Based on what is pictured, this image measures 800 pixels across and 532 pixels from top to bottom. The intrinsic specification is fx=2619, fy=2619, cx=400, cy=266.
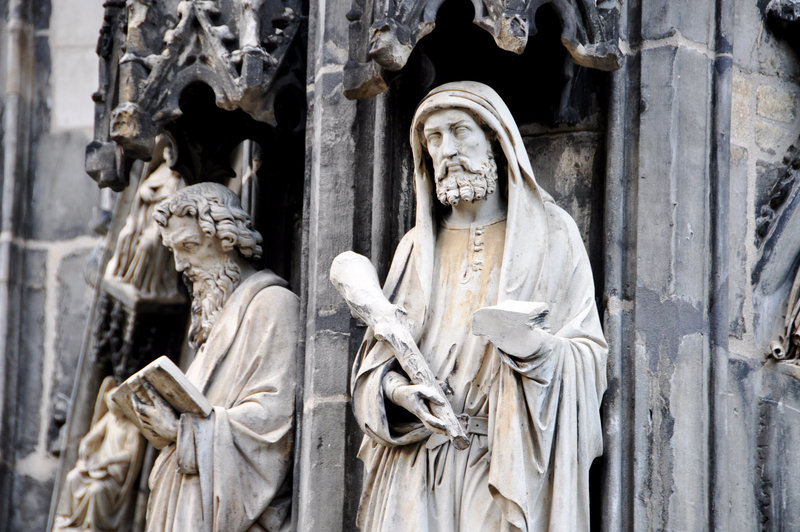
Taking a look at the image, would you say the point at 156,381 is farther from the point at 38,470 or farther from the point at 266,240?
the point at 38,470

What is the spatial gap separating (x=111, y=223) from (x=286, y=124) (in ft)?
5.38

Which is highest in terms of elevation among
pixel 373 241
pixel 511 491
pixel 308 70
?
pixel 308 70

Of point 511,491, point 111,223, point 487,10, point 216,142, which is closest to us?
point 511,491

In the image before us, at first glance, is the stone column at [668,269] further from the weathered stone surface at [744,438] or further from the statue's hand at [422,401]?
the statue's hand at [422,401]

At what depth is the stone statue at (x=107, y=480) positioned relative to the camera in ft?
33.1

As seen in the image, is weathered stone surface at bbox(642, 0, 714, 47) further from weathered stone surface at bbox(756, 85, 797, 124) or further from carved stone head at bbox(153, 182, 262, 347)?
carved stone head at bbox(153, 182, 262, 347)

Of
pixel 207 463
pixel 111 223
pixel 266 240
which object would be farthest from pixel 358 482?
pixel 111 223

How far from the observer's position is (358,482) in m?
9.05

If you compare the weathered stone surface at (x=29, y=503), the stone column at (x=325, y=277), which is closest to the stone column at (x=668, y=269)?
the stone column at (x=325, y=277)

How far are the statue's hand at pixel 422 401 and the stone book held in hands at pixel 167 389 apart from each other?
951 mm

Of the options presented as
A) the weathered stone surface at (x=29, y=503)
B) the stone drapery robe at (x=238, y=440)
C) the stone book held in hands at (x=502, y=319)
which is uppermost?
the stone book held in hands at (x=502, y=319)

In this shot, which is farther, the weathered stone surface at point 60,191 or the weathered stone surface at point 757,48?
the weathered stone surface at point 60,191

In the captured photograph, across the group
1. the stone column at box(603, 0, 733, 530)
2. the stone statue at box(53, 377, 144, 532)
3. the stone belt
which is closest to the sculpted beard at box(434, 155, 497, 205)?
the stone column at box(603, 0, 733, 530)

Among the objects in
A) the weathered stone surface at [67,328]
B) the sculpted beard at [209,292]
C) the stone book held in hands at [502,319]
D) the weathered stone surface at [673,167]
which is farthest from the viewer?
the weathered stone surface at [67,328]
